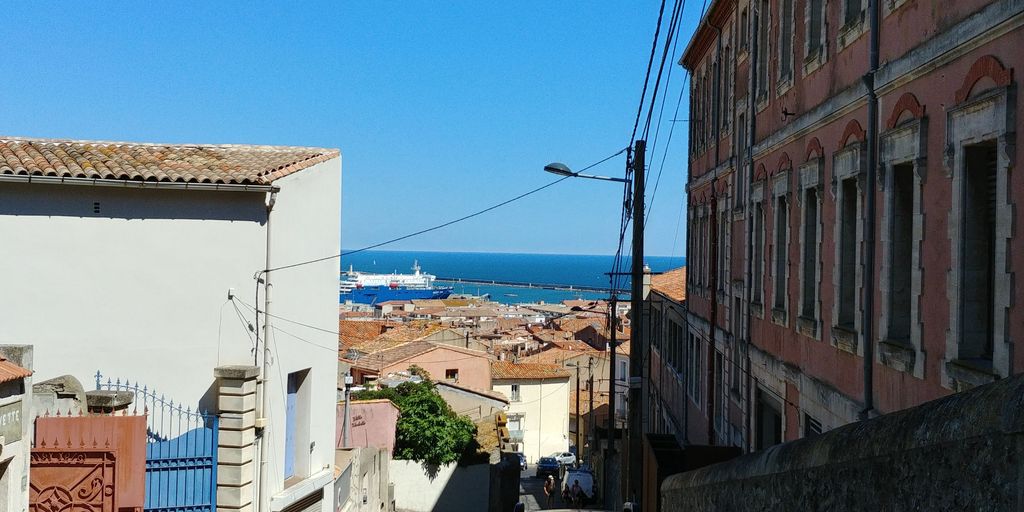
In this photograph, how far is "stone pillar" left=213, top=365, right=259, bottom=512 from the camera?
1491 centimetres

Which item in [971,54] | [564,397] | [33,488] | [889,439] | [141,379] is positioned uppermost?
[971,54]

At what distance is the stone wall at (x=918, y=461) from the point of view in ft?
12.3

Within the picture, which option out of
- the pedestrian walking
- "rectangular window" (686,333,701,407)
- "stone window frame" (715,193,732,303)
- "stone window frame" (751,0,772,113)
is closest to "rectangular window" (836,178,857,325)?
"stone window frame" (751,0,772,113)

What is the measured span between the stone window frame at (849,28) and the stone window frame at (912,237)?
4.79 feet

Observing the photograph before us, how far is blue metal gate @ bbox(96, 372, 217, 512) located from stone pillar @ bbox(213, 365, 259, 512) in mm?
117

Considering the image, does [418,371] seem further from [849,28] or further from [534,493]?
[849,28]

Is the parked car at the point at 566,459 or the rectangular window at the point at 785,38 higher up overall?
the rectangular window at the point at 785,38

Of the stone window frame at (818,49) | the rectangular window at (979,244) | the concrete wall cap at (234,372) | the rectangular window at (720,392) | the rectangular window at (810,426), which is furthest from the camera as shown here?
the rectangular window at (720,392)

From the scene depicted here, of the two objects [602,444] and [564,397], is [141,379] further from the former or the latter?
[564,397]

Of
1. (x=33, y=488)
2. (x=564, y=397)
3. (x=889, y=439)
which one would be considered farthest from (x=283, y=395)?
(x=564, y=397)

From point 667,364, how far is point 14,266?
790 inches

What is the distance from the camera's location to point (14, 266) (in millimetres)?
15344

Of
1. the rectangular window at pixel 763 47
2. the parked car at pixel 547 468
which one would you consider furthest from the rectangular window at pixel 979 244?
the parked car at pixel 547 468

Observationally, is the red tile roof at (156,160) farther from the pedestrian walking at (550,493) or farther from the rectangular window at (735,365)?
the pedestrian walking at (550,493)
